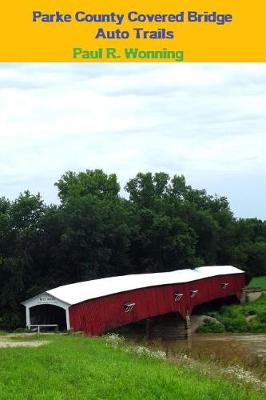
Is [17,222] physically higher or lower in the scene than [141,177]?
lower

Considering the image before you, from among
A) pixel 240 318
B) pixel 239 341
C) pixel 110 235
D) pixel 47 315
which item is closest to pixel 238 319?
pixel 240 318

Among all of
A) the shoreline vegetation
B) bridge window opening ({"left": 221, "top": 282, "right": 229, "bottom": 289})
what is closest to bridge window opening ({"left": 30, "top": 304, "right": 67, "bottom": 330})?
the shoreline vegetation

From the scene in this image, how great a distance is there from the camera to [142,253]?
191 feet

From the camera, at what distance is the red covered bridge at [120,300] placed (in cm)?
3244

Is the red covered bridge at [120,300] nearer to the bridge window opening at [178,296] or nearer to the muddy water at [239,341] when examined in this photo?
the bridge window opening at [178,296]

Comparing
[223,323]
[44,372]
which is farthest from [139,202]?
A: [44,372]

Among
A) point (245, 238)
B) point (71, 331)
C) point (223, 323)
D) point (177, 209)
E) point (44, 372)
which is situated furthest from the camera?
point (245, 238)

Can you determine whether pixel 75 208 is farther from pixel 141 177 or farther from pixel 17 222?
pixel 141 177

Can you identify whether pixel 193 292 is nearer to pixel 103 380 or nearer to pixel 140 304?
pixel 140 304

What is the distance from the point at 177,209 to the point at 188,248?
5.76 metres

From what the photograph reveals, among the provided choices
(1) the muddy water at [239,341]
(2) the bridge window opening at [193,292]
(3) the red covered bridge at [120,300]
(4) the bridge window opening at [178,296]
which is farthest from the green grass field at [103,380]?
(2) the bridge window opening at [193,292]

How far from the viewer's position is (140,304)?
130ft

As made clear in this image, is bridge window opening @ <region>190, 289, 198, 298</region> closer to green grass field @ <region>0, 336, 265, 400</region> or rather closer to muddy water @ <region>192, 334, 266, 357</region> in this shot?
muddy water @ <region>192, 334, 266, 357</region>

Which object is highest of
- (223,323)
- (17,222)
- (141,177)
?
(141,177)
